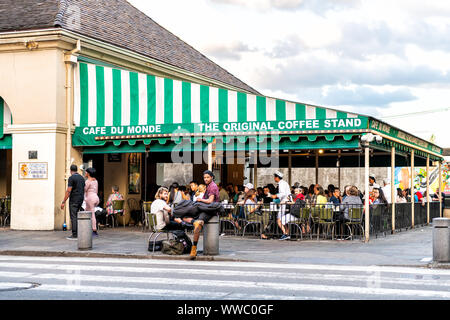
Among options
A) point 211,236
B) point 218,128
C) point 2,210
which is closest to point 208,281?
point 211,236

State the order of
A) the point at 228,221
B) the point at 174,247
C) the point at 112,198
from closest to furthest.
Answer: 1. the point at 174,247
2. the point at 228,221
3. the point at 112,198

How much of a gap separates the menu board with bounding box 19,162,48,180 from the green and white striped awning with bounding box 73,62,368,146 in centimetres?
125

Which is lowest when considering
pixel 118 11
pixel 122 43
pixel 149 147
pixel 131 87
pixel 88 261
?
pixel 88 261

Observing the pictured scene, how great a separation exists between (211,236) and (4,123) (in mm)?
10517

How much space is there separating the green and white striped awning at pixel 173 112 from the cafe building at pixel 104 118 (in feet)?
0.10

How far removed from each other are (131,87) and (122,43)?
3.16m

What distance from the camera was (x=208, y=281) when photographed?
9211 millimetres

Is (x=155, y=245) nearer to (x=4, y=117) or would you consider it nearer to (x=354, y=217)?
(x=354, y=217)

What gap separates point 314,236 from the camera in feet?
54.8

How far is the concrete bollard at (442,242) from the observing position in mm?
11312

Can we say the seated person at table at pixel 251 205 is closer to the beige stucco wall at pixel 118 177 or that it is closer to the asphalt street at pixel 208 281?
the asphalt street at pixel 208 281

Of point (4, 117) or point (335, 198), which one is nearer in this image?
point (335, 198)
